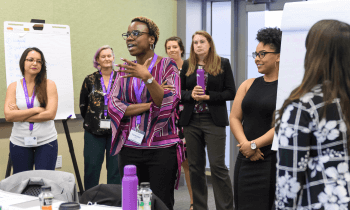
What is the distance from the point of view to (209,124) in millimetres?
3191

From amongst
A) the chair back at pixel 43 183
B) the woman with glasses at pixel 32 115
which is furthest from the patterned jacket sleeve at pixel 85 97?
the chair back at pixel 43 183

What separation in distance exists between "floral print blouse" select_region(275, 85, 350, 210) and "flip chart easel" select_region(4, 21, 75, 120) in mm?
2903

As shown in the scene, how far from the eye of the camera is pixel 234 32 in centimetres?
474

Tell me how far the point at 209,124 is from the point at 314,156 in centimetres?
202

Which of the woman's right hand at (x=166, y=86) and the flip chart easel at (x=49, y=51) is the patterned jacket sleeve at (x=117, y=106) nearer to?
the woman's right hand at (x=166, y=86)

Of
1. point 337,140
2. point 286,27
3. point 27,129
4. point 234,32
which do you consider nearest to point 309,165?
point 337,140

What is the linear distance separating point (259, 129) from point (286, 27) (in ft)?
2.30

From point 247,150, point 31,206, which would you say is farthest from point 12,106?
point 247,150

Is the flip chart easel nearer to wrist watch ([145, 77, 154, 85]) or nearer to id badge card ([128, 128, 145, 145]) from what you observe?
id badge card ([128, 128, 145, 145])

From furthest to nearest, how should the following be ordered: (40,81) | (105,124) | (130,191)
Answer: (105,124) < (40,81) < (130,191)

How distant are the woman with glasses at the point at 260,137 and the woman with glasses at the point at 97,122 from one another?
67.1 inches

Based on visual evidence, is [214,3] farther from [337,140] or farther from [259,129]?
[337,140]

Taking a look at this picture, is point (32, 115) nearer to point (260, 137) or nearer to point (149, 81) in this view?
point (149, 81)

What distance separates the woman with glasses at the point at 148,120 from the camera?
2121 millimetres
